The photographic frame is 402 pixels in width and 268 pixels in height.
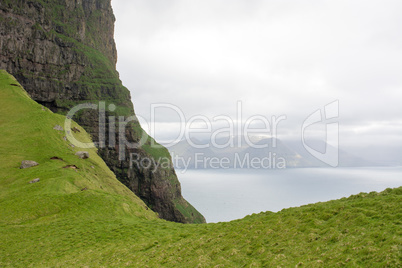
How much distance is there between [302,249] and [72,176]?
58.0 m

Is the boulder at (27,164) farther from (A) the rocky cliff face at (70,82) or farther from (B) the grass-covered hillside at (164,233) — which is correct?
(A) the rocky cliff face at (70,82)

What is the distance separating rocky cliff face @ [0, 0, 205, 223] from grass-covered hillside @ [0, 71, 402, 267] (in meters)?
107

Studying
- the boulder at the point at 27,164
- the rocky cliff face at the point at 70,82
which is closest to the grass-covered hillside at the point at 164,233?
the boulder at the point at 27,164

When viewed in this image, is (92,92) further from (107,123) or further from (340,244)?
(340,244)

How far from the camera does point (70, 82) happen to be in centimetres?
17775

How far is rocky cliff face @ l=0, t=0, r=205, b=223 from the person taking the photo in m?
156

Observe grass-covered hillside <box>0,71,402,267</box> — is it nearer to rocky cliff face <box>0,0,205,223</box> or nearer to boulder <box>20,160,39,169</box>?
boulder <box>20,160,39,169</box>

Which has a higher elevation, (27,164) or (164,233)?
(27,164)

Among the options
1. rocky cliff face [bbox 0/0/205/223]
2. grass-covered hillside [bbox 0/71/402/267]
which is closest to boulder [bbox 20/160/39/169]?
grass-covered hillside [bbox 0/71/402/267]

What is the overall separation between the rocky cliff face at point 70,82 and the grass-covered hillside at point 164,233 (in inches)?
4220

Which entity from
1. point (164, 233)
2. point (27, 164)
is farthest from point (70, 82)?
point (164, 233)

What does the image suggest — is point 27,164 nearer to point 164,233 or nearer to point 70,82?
point 164,233

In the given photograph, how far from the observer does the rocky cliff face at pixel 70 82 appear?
15638 centimetres

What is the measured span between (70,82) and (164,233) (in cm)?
17846
